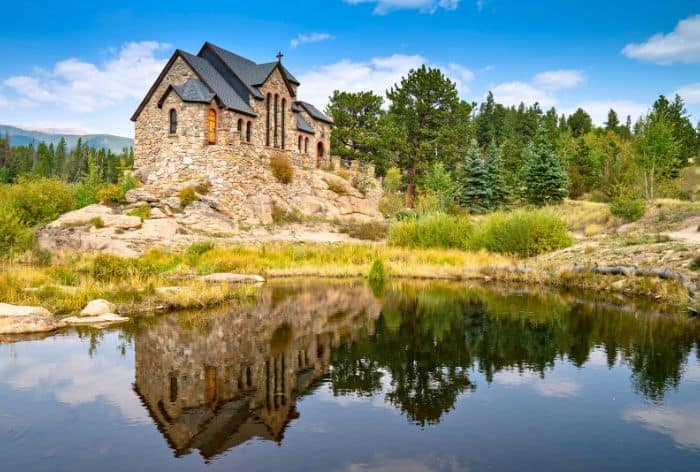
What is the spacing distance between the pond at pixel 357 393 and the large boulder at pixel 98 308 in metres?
1.14

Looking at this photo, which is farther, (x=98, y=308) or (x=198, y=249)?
(x=198, y=249)

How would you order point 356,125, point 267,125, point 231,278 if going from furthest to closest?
point 356,125
point 267,125
point 231,278

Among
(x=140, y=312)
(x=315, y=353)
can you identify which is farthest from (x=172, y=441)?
(x=140, y=312)

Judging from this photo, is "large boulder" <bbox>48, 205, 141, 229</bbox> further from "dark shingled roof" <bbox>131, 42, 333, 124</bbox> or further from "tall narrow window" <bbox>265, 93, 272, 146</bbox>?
"tall narrow window" <bbox>265, 93, 272, 146</bbox>

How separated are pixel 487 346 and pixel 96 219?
2364 cm

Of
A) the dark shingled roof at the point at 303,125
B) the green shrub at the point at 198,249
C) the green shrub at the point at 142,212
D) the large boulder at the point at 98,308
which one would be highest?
the dark shingled roof at the point at 303,125

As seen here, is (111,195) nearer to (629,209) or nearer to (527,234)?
(527,234)

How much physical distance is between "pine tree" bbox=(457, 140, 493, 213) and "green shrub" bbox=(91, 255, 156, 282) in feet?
106

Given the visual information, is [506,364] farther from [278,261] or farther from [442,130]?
[442,130]

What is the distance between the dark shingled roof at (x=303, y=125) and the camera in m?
44.2

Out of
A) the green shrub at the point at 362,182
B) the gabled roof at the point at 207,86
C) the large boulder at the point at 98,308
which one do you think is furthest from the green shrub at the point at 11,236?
the green shrub at the point at 362,182

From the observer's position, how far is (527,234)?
27188mm

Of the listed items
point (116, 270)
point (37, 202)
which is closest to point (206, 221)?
point (37, 202)

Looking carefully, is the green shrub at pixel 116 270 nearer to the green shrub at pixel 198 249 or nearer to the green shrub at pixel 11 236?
the green shrub at pixel 198 249
